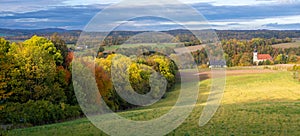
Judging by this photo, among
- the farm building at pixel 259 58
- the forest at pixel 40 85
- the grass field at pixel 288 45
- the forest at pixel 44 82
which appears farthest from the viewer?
the grass field at pixel 288 45


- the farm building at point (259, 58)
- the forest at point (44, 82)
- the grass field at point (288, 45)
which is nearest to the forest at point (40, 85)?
the forest at point (44, 82)

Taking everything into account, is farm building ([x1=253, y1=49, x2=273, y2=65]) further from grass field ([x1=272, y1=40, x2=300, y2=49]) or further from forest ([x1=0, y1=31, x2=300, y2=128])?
forest ([x1=0, y1=31, x2=300, y2=128])

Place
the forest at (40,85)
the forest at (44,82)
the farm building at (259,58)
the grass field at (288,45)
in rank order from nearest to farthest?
the forest at (40,85) → the forest at (44,82) → the farm building at (259,58) → the grass field at (288,45)

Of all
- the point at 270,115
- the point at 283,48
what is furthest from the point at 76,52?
the point at 283,48

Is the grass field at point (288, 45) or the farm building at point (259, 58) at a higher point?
the grass field at point (288, 45)

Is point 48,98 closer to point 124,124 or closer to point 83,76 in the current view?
point 83,76

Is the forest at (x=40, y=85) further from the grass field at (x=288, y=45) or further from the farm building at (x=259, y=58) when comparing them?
the grass field at (x=288, y=45)

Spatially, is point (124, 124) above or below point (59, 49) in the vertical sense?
below

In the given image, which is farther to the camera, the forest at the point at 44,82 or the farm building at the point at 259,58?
the farm building at the point at 259,58

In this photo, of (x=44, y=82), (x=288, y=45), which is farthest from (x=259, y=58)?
(x=44, y=82)

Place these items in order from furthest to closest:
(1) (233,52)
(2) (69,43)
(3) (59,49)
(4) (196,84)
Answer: (1) (233,52) < (4) (196,84) < (2) (69,43) < (3) (59,49)

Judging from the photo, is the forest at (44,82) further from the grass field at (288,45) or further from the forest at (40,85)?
the grass field at (288,45)
